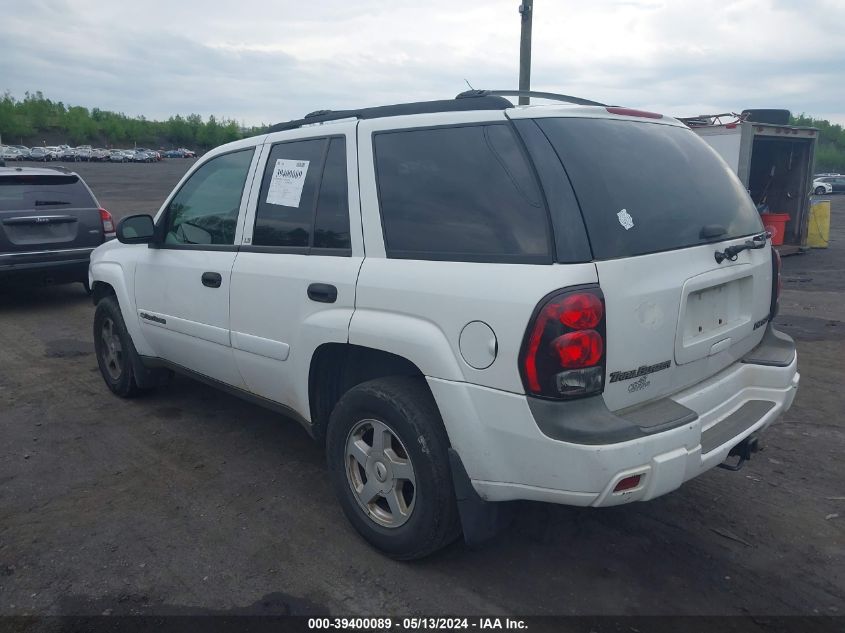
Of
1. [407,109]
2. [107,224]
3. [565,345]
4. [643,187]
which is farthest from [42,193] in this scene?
[565,345]

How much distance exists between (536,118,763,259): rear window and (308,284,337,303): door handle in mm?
1221

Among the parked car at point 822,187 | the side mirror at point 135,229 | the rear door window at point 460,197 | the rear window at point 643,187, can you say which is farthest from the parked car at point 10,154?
the rear window at point 643,187

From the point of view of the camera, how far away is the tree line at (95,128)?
350 ft

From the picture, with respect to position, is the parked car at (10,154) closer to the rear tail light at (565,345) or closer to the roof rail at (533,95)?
the roof rail at (533,95)

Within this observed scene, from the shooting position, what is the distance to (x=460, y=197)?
3.00 m

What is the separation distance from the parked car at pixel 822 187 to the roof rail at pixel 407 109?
46.2 meters

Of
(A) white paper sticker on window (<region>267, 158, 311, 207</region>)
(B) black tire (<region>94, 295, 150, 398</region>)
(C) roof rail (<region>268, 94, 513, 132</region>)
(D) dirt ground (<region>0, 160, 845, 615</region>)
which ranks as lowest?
(D) dirt ground (<region>0, 160, 845, 615</region>)

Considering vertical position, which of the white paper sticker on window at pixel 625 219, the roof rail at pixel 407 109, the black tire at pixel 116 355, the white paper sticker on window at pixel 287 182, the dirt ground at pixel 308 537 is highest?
the roof rail at pixel 407 109

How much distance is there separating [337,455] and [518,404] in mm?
1141

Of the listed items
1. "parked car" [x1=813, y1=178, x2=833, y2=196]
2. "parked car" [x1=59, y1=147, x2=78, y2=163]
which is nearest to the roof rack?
"parked car" [x1=813, y1=178, x2=833, y2=196]

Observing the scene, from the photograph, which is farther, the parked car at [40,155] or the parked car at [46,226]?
the parked car at [40,155]

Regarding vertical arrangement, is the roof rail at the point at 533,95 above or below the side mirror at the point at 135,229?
above

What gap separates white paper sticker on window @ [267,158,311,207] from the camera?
3775mm

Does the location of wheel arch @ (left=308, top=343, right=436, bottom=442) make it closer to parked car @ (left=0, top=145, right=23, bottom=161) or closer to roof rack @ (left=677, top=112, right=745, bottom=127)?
roof rack @ (left=677, top=112, right=745, bottom=127)
